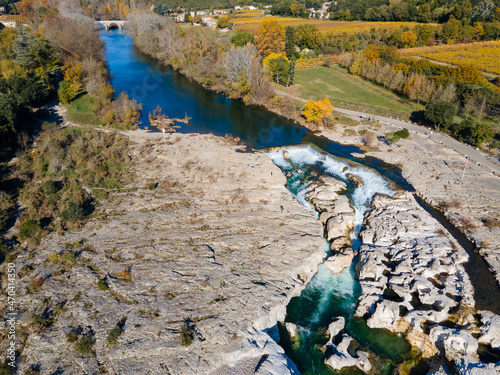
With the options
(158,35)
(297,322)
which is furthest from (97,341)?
(158,35)

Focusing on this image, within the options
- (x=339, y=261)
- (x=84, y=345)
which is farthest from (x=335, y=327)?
(x=84, y=345)

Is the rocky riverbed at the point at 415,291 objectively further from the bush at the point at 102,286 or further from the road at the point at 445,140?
the bush at the point at 102,286

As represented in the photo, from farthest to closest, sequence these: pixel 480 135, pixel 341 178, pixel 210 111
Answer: pixel 210 111, pixel 480 135, pixel 341 178

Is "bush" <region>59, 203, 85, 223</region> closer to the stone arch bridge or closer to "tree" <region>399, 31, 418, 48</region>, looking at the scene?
"tree" <region>399, 31, 418, 48</region>

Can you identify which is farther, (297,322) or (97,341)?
(297,322)

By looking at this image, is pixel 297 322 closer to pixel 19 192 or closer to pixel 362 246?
pixel 362 246

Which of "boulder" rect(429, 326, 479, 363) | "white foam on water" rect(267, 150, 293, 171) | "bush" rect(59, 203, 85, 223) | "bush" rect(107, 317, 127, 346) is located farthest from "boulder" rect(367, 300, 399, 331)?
"bush" rect(59, 203, 85, 223)

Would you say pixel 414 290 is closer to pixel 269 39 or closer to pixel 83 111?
pixel 83 111
